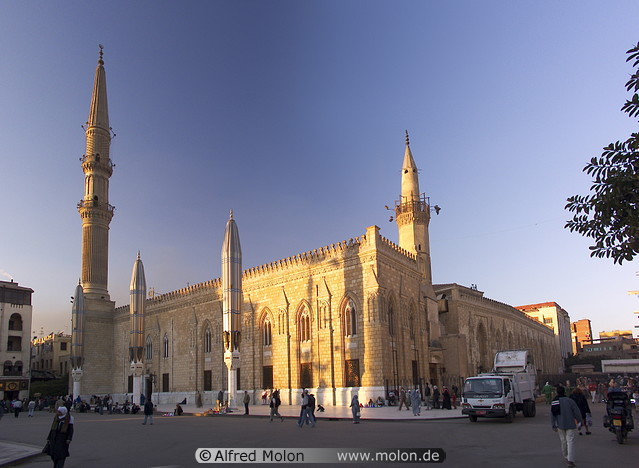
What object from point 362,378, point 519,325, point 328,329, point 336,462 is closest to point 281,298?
point 328,329

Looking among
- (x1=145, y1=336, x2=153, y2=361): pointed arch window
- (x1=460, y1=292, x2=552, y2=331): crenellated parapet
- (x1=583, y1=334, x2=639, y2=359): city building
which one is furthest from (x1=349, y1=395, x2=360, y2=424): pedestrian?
(x1=583, y1=334, x2=639, y2=359): city building

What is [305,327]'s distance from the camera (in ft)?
90.5

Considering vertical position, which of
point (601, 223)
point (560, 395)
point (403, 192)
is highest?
point (403, 192)

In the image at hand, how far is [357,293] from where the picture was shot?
1011 inches

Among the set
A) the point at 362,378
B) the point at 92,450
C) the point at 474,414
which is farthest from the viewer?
the point at 362,378

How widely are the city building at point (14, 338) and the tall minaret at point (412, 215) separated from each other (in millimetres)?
34514

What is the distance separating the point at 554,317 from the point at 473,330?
1638 inches

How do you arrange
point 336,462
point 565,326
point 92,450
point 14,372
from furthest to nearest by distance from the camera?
point 565,326 < point 14,372 < point 92,450 < point 336,462

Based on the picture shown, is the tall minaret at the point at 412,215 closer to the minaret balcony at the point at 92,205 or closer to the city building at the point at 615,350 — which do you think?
the minaret balcony at the point at 92,205

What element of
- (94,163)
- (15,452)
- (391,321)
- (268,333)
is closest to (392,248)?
(391,321)

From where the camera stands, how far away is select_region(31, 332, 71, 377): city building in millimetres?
62188

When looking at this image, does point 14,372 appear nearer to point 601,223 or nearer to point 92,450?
point 92,450

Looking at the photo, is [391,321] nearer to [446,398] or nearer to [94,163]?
[446,398]

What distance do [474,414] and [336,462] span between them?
8.66 metres
